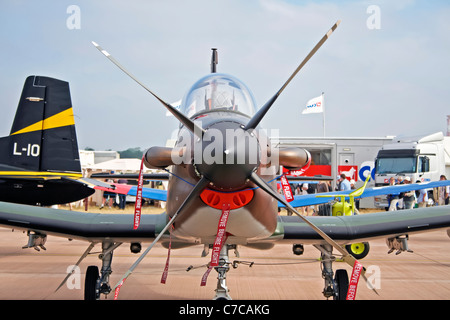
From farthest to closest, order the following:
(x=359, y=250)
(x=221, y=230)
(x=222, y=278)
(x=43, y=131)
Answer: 1. (x=43, y=131)
2. (x=359, y=250)
3. (x=222, y=278)
4. (x=221, y=230)

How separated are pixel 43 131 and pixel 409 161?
18438mm

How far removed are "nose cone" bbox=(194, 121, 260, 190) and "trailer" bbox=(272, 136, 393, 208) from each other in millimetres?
20838

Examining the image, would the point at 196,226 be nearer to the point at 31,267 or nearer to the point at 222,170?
the point at 222,170

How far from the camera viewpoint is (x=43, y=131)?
462 inches

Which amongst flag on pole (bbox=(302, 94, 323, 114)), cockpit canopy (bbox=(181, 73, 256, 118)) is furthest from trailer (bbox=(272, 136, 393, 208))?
cockpit canopy (bbox=(181, 73, 256, 118))

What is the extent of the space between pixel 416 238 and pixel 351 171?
10.1m

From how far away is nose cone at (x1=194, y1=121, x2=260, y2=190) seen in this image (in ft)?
12.3

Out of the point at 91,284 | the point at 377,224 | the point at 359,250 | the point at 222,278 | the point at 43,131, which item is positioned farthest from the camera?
the point at 43,131

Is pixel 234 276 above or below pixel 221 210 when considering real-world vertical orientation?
below

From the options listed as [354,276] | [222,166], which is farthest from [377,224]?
[222,166]

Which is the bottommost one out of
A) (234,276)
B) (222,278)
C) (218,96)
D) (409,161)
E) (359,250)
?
(234,276)

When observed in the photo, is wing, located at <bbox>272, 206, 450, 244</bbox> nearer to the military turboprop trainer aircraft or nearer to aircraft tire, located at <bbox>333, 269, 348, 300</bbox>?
the military turboprop trainer aircraft

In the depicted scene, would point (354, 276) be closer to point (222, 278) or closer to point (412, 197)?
point (222, 278)

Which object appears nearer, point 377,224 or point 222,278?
point 222,278
